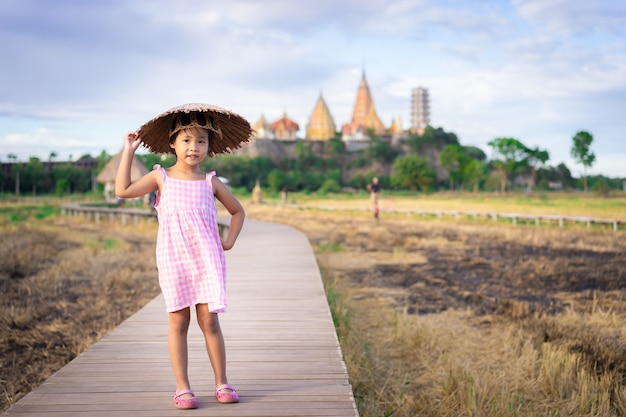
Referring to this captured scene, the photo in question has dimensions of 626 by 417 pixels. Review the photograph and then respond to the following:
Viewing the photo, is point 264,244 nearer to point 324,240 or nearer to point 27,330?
point 324,240

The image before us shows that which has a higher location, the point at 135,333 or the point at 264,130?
the point at 264,130

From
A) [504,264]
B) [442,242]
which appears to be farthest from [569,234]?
[504,264]

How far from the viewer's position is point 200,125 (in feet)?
9.58

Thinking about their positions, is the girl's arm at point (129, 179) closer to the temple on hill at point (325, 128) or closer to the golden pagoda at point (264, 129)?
the temple on hill at point (325, 128)

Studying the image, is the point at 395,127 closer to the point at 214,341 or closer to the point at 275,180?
the point at 275,180

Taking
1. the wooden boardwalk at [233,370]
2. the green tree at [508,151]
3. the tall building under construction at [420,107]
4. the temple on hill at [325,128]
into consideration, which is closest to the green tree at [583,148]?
the green tree at [508,151]

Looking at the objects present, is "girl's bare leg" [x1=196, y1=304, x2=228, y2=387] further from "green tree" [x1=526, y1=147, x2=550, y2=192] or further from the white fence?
"green tree" [x1=526, y1=147, x2=550, y2=192]

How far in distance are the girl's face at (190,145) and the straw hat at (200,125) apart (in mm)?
34

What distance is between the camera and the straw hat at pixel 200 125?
290 centimetres

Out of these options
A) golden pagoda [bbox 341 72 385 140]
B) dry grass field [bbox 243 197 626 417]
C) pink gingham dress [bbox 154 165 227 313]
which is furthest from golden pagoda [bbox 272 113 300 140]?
pink gingham dress [bbox 154 165 227 313]

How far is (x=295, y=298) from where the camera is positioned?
18.9 ft

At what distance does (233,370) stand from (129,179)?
1306mm

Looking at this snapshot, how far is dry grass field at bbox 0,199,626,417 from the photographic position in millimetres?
4312

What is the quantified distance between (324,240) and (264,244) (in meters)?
3.74
